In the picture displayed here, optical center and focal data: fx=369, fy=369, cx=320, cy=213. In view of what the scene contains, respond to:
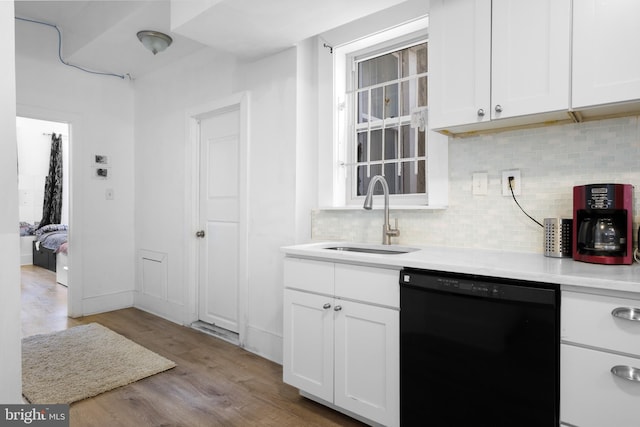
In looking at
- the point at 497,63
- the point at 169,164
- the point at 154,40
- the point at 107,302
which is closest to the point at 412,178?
the point at 497,63

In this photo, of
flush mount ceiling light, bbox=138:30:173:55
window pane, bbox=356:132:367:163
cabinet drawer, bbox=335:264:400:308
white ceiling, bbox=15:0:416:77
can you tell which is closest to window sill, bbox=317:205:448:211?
window pane, bbox=356:132:367:163

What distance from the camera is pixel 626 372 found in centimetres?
116

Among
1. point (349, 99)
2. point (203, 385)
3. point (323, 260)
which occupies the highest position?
point (349, 99)

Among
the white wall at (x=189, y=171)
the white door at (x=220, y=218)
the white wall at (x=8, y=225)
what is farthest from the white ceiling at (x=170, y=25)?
the white wall at (x=8, y=225)

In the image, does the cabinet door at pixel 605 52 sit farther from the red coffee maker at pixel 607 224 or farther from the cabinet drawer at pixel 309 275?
the cabinet drawer at pixel 309 275

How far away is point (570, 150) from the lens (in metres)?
1.76

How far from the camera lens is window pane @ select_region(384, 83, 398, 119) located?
249 centimetres

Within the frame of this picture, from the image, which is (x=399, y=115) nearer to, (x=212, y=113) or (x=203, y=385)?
(x=212, y=113)

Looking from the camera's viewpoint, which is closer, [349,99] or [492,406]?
[492,406]

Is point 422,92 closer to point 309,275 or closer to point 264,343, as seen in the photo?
point 309,275

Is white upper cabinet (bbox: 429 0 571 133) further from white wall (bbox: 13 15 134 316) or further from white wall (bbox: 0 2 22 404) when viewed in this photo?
white wall (bbox: 13 15 134 316)

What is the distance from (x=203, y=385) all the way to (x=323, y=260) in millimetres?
1188

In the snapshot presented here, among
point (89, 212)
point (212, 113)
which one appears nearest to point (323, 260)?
point (212, 113)

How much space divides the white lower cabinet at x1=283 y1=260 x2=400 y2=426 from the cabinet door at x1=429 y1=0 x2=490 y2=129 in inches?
33.4
